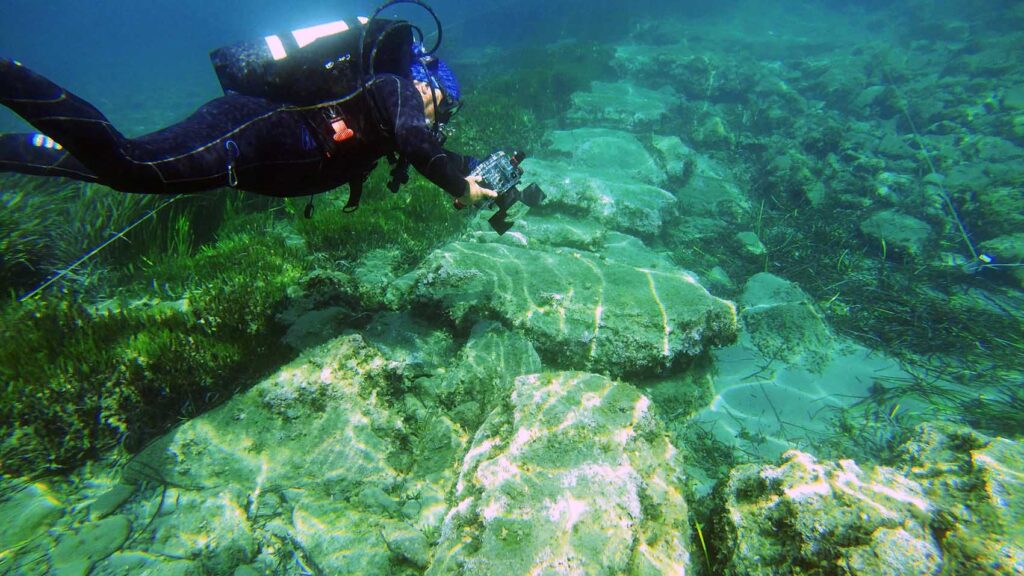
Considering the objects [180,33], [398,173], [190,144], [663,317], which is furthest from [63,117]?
[180,33]

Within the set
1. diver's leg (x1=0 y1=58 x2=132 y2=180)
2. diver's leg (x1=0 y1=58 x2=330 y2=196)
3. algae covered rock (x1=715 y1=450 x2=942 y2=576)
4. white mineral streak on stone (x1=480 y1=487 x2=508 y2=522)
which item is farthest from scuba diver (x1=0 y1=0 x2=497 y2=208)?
algae covered rock (x1=715 y1=450 x2=942 y2=576)

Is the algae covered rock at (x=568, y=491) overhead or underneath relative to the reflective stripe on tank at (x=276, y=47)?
underneath

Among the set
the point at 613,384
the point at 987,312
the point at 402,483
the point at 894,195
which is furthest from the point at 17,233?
the point at 894,195

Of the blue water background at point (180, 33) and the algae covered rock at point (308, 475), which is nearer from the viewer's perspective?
the algae covered rock at point (308, 475)

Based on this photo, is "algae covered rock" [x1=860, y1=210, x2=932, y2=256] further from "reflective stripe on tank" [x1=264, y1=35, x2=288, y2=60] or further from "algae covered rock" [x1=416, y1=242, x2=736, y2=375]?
"reflective stripe on tank" [x1=264, y1=35, x2=288, y2=60]

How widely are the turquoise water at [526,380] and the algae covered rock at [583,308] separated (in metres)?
0.03

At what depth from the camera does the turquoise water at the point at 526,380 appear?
92.3 inches

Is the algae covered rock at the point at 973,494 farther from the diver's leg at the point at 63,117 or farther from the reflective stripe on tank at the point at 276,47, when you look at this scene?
the reflective stripe on tank at the point at 276,47

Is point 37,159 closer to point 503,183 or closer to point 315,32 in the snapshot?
point 315,32

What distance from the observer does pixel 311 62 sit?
2938 millimetres

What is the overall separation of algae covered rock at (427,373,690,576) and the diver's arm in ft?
6.31

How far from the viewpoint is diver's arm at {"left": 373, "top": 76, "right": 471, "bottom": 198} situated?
2877 mm

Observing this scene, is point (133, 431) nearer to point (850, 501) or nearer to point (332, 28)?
point (332, 28)

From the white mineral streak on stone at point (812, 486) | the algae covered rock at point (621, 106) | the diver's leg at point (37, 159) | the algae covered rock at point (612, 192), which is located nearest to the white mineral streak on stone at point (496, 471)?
the white mineral streak on stone at point (812, 486)
